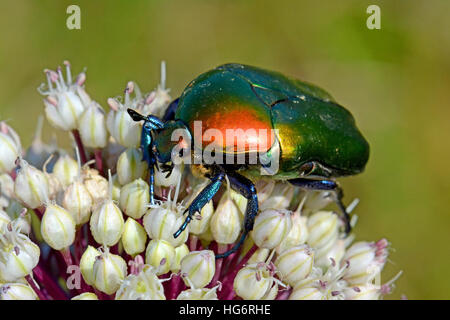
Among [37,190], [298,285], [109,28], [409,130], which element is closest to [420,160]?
[409,130]

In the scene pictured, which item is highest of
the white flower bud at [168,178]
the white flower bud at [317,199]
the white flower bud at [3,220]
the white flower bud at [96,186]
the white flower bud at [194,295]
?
the white flower bud at [168,178]

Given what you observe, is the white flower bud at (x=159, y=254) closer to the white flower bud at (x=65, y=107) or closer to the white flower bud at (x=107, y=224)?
the white flower bud at (x=107, y=224)

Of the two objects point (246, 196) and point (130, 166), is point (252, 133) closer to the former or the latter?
point (246, 196)

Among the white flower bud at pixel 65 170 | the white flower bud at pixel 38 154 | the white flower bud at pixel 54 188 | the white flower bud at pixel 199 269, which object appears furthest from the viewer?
the white flower bud at pixel 38 154

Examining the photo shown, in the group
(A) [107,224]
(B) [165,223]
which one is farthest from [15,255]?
(B) [165,223]

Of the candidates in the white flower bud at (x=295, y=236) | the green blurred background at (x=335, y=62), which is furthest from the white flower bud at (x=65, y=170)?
the green blurred background at (x=335, y=62)

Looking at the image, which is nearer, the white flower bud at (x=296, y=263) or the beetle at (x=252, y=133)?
the beetle at (x=252, y=133)

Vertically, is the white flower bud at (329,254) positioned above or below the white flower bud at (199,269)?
below
